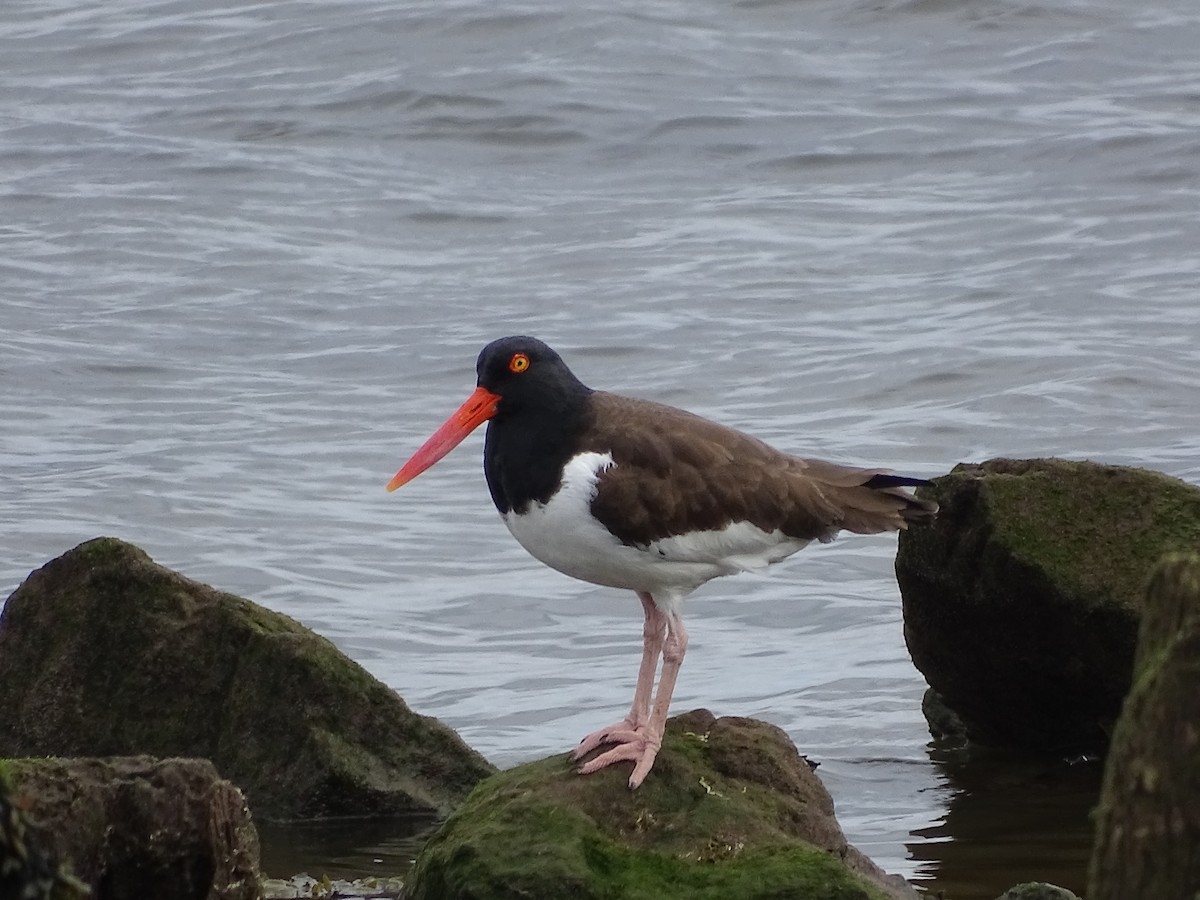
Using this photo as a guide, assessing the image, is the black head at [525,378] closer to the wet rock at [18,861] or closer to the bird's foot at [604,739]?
the bird's foot at [604,739]

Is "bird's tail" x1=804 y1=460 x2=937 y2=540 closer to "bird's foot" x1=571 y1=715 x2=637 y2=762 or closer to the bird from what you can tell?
the bird

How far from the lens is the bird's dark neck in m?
6.10

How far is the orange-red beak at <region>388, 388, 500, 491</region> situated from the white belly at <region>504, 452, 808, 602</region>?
16.3 inches

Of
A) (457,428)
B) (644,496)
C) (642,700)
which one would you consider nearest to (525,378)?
(457,428)

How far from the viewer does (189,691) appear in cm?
733

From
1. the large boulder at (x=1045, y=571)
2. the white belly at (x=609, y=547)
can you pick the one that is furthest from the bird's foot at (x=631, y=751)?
the large boulder at (x=1045, y=571)

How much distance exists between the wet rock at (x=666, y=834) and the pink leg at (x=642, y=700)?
0.33 feet

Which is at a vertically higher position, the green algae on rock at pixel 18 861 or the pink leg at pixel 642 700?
the green algae on rock at pixel 18 861

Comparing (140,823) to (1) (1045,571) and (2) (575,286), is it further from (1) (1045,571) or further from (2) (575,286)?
(2) (575,286)

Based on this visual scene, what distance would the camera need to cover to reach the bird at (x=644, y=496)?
6020 millimetres

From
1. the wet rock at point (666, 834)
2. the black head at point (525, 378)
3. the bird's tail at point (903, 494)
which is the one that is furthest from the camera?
the bird's tail at point (903, 494)

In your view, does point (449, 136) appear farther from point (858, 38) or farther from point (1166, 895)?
point (1166, 895)

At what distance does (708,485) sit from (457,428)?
974mm

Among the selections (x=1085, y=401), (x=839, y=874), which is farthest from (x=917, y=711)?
(x=1085, y=401)
